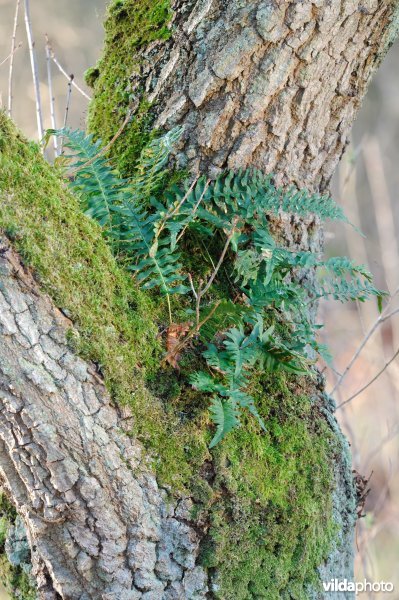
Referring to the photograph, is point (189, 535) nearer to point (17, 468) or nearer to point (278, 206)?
point (17, 468)

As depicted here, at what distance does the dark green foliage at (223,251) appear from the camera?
203 cm

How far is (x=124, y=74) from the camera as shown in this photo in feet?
8.24

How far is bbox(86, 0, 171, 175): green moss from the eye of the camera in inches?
95.2

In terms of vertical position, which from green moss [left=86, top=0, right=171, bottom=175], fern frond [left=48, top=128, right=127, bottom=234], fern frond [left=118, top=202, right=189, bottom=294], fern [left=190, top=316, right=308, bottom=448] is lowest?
fern [left=190, top=316, right=308, bottom=448]

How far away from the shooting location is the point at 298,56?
7.30ft

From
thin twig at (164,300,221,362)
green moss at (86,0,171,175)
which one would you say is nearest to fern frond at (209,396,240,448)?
thin twig at (164,300,221,362)

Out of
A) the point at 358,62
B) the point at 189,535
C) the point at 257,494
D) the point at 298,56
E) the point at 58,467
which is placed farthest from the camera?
the point at 358,62

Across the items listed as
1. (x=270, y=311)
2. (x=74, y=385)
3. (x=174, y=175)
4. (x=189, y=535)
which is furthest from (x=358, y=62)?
(x=189, y=535)

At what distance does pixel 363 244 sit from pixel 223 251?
13.3 feet

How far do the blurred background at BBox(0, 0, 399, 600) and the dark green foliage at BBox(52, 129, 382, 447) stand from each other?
46 cm

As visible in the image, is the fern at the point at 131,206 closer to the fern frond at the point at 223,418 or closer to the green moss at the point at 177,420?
the green moss at the point at 177,420

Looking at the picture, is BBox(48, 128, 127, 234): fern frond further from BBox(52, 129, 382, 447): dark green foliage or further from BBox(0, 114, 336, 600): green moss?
BBox(0, 114, 336, 600): green moss

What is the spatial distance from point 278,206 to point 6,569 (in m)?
1.58

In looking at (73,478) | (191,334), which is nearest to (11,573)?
(73,478)
